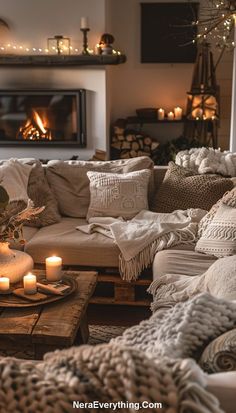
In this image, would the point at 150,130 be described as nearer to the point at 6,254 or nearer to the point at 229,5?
the point at 229,5

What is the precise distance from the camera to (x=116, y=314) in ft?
10.9

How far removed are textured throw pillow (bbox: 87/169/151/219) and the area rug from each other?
0.76 metres

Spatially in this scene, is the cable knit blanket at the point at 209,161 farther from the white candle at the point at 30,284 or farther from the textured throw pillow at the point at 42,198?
the white candle at the point at 30,284

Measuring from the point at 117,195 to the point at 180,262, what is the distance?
84 centimetres

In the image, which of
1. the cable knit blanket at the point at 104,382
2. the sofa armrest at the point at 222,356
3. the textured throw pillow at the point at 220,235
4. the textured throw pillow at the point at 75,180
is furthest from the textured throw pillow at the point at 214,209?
the cable knit blanket at the point at 104,382

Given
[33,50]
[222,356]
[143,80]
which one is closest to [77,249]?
[222,356]

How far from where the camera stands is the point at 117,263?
3.23m

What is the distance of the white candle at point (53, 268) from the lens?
2582mm

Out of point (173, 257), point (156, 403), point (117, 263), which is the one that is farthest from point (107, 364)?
point (117, 263)

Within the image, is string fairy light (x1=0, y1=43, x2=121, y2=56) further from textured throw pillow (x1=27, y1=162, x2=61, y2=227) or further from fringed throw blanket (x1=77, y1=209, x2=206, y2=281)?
fringed throw blanket (x1=77, y1=209, x2=206, y2=281)

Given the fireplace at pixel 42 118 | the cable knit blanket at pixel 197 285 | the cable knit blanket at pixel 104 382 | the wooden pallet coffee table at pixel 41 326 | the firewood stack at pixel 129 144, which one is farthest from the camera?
the firewood stack at pixel 129 144

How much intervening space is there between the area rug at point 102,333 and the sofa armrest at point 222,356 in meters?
1.66

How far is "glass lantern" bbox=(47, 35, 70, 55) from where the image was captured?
5547 millimetres

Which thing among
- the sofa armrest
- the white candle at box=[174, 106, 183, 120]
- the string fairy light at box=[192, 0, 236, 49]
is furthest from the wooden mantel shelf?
the sofa armrest
